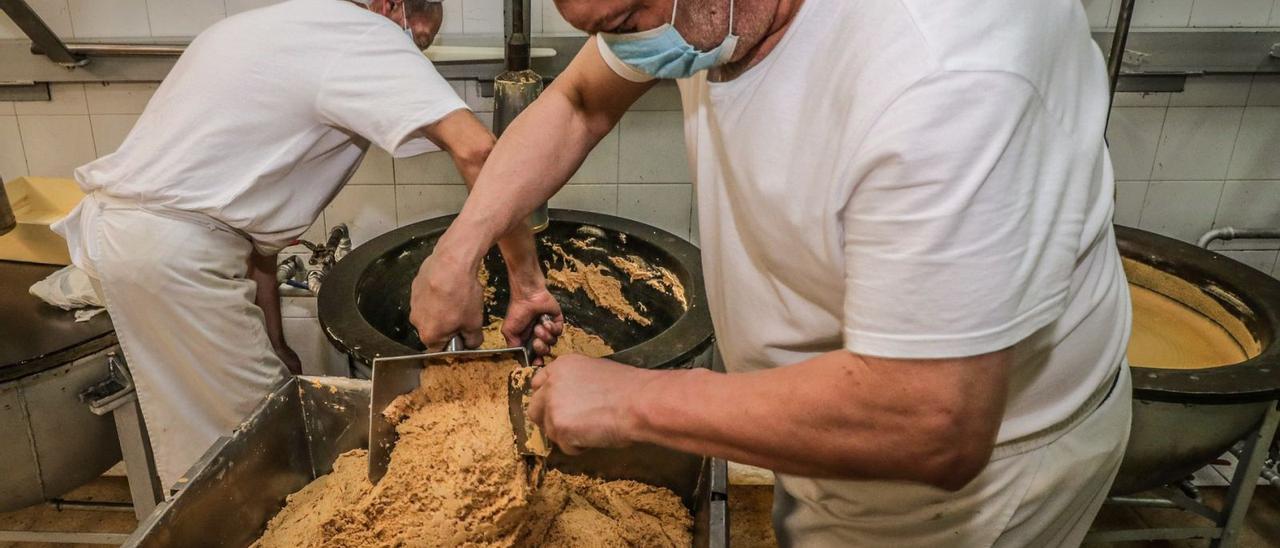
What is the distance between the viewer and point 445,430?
110cm

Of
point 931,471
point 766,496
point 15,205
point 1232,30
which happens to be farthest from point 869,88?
point 15,205

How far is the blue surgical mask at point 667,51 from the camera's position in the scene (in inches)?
28.7

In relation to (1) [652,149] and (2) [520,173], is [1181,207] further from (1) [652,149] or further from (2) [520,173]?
(2) [520,173]

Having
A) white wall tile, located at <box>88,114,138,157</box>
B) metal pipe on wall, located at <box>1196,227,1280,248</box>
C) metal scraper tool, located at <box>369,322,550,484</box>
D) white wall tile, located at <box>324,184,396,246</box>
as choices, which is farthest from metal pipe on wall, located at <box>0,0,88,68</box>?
metal pipe on wall, located at <box>1196,227,1280,248</box>

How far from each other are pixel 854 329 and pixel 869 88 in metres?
0.18

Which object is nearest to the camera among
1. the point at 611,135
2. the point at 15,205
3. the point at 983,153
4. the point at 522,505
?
the point at 983,153

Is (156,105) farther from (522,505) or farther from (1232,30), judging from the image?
(1232,30)

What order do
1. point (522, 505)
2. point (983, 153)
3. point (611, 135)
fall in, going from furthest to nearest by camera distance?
point (611, 135), point (522, 505), point (983, 153)

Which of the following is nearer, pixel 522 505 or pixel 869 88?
pixel 869 88

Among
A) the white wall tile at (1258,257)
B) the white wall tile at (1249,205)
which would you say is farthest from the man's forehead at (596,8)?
the white wall tile at (1258,257)

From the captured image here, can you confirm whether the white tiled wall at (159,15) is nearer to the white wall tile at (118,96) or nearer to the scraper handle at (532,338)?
the white wall tile at (118,96)

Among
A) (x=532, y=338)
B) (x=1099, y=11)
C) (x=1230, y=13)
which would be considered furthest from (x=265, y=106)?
(x=1230, y=13)

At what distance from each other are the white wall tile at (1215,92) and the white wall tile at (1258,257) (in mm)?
458

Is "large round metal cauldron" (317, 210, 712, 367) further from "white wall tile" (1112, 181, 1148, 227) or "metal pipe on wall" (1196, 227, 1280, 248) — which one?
"metal pipe on wall" (1196, 227, 1280, 248)
